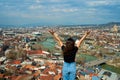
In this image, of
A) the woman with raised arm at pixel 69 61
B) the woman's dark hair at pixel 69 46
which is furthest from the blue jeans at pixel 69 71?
the woman's dark hair at pixel 69 46

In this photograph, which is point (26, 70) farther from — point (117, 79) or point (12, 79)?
point (117, 79)

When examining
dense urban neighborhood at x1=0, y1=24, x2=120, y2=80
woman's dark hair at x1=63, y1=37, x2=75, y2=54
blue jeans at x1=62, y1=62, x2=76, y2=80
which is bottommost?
dense urban neighborhood at x1=0, y1=24, x2=120, y2=80

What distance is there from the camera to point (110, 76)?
13.1 m

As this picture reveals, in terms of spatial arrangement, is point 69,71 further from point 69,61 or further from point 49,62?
point 49,62

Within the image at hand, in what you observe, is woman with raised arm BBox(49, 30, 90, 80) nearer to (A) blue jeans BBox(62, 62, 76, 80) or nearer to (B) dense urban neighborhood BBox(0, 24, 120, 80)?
(A) blue jeans BBox(62, 62, 76, 80)

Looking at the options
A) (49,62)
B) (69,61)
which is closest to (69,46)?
(69,61)

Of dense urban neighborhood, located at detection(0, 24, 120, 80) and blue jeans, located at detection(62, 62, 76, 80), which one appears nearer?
blue jeans, located at detection(62, 62, 76, 80)

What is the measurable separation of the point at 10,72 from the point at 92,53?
16092 millimetres

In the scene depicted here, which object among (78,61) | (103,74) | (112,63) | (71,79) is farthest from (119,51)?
(71,79)

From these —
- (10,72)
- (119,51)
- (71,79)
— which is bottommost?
(119,51)

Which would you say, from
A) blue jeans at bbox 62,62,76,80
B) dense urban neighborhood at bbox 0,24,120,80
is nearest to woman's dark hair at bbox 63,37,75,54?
blue jeans at bbox 62,62,76,80

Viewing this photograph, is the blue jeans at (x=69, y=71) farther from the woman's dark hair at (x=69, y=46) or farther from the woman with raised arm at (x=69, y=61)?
the woman's dark hair at (x=69, y=46)

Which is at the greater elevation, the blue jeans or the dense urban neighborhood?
the blue jeans

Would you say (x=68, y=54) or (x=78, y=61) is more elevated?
(x=68, y=54)
